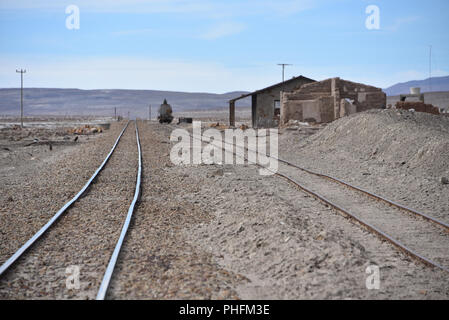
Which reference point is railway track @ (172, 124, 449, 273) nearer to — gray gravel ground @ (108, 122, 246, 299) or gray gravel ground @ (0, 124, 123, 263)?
gray gravel ground @ (108, 122, 246, 299)

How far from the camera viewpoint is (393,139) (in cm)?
1809

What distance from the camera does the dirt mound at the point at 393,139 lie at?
14.9 m

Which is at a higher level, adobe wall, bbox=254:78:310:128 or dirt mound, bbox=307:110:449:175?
adobe wall, bbox=254:78:310:128

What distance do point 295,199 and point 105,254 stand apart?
5304mm

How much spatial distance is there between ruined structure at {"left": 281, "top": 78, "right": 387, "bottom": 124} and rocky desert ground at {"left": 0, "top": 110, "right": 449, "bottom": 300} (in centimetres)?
1300

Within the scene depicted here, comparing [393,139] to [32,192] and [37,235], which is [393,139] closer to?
[32,192]

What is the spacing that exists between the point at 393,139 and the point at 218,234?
12.0m

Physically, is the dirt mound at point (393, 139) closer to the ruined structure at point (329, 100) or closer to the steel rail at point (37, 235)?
the ruined structure at point (329, 100)

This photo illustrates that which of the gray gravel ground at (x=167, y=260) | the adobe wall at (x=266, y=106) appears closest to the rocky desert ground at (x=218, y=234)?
the gray gravel ground at (x=167, y=260)

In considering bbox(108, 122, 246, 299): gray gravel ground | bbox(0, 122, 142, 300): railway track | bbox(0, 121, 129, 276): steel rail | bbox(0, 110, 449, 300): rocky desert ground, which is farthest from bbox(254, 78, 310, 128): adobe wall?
bbox(0, 121, 129, 276): steel rail

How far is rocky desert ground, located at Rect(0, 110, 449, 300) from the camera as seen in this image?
18.8 ft

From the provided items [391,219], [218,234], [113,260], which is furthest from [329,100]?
[113,260]

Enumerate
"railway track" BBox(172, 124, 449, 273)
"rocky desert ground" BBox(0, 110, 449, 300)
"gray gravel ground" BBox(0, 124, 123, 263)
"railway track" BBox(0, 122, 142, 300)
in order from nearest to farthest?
"rocky desert ground" BBox(0, 110, 449, 300)
"railway track" BBox(0, 122, 142, 300)
"railway track" BBox(172, 124, 449, 273)
"gray gravel ground" BBox(0, 124, 123, 263)

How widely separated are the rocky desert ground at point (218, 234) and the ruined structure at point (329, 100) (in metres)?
13.0
